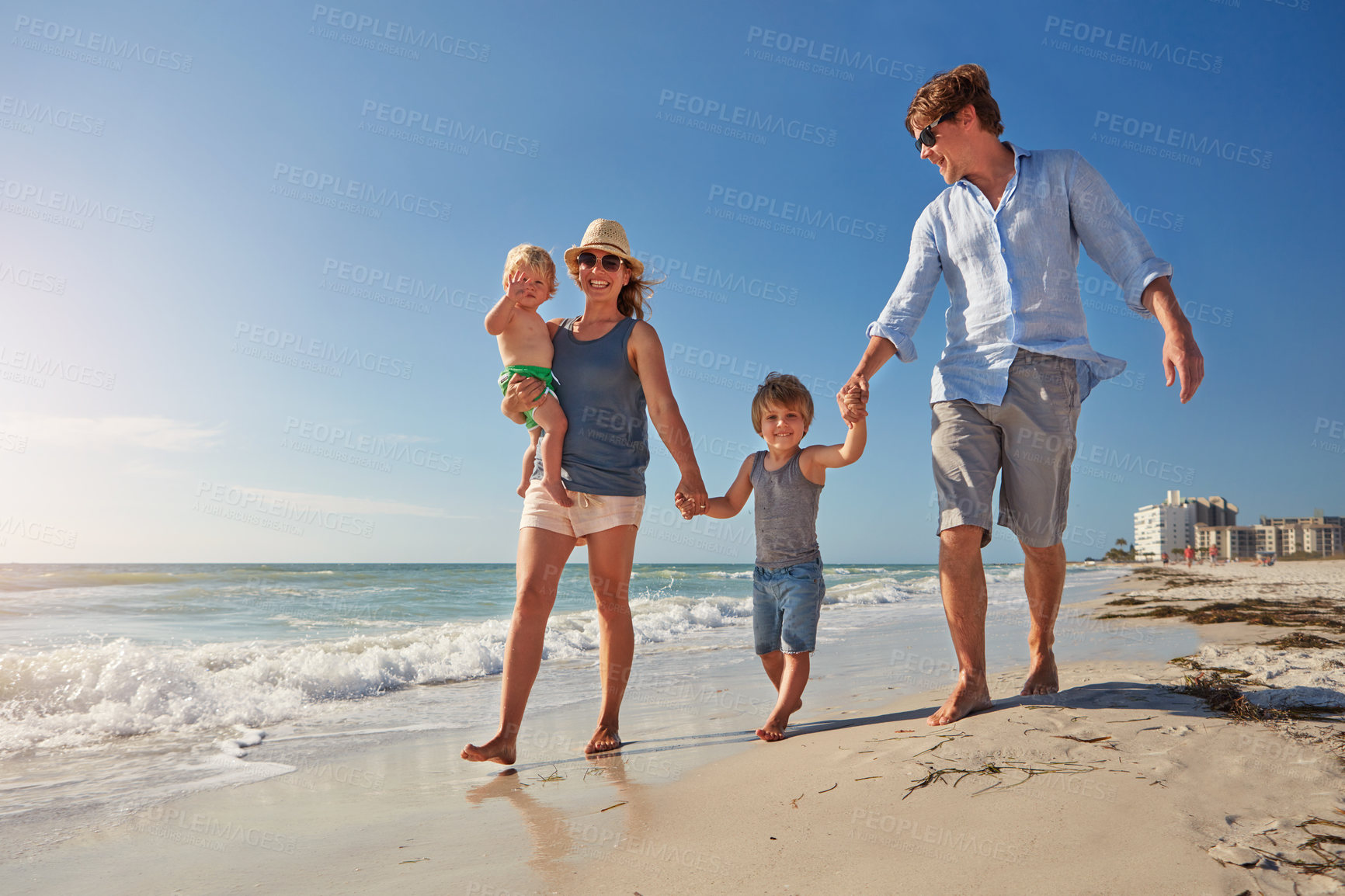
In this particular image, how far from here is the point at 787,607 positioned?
3.18m

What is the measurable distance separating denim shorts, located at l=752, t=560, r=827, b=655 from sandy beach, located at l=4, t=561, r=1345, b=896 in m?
0.39

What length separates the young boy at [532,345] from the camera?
9.77 feet

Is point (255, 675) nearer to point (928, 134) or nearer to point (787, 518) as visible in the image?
point (787, 518)

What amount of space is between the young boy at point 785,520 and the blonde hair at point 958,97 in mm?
1203

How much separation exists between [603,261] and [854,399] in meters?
1.27

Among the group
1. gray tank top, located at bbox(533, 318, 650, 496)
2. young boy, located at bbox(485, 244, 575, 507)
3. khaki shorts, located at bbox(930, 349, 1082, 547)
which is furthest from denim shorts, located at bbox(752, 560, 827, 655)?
young boy, located at bbox(485, 244, 575, 507)

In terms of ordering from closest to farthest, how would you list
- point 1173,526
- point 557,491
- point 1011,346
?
point 1011,346, point 557,491, point 1173,526

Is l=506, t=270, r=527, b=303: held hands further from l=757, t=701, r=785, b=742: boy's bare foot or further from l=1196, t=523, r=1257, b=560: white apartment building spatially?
l=1196, t=523, r=1257, b=560: white apartment building

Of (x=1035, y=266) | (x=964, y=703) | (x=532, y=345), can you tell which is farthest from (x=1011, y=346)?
(x=532, y=345)

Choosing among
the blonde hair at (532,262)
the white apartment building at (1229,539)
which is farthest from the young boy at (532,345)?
the white apartment building at (1229,539)

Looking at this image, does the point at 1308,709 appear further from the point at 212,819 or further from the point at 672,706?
the point at 212,819

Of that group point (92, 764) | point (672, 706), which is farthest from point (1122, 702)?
point (92, 764)

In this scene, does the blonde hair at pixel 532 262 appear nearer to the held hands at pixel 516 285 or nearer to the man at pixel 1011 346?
the held hands at pixel 516 285

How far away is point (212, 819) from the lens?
232 cm
